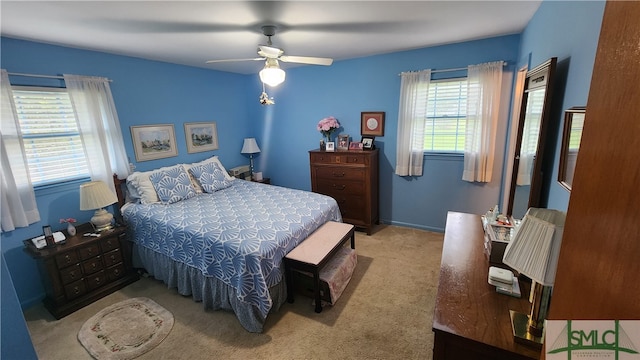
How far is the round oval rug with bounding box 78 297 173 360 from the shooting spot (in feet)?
6.57

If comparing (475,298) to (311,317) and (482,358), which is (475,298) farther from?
(311,317)

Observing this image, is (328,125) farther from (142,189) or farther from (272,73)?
(142,189)

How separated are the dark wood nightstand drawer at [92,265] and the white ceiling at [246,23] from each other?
204 centimetres

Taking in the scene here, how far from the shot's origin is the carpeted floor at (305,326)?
1.95 metres

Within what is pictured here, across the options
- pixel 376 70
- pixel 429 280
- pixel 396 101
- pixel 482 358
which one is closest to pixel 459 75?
pixel 396 101

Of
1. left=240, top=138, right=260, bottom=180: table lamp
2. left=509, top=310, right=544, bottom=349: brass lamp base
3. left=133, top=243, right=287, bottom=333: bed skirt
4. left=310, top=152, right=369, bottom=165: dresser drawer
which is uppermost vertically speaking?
left=240, top=138, right=260, bottom=180: table lamp

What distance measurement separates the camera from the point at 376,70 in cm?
363

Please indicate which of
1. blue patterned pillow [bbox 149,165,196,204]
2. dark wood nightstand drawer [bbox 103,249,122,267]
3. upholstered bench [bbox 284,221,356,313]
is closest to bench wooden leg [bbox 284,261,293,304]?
upholstered bench [bbox 284,221,356,313]

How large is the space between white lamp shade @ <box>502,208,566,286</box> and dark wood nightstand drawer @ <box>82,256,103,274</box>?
10.9 ft

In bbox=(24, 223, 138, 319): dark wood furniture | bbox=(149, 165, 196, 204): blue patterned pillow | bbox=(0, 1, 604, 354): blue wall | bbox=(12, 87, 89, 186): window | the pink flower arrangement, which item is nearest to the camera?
bbox=(0, 1, 604, 354): blue wall

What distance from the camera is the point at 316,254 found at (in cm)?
235

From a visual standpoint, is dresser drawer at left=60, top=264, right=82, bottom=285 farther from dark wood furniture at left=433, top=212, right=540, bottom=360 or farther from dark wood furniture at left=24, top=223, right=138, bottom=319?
dark wood furniture at left=433, top=212, right=540, bottom=360

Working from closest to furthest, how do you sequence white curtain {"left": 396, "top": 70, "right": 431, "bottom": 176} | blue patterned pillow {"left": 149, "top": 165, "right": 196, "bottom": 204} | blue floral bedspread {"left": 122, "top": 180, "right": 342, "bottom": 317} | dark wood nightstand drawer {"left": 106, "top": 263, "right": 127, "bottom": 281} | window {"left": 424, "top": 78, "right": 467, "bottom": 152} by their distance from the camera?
blue floral bedspread {"left": 122, "top": 180, "right": 342, "bottom": 317} → dark wood nightstand drawer {"left": 106, "top": 263, "right": 127, "bottom": 281} → blue patterned pillow {"left": 149, "top": 165, "right": 196, "bottom": 204} → window {"left": 424, "top": 78, "right": 467, "bottom": 152} → white curtain {"left": 396, "top": 70, "right": 431, "bottom": 176}

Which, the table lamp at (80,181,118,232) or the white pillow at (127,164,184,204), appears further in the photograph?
the white pillow at (127,164,184,204)
